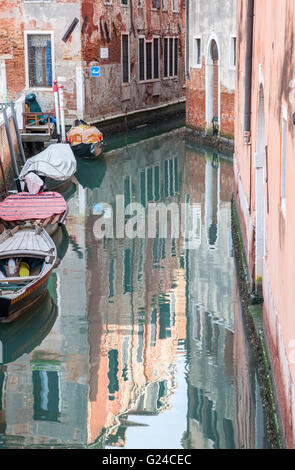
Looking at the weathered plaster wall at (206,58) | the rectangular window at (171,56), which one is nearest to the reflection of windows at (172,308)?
the weathered plaster wall at (206,58)

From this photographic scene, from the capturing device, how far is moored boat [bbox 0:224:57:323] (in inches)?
326

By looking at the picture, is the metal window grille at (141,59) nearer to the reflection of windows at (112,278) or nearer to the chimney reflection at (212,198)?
the chimney reflection at (212,198)

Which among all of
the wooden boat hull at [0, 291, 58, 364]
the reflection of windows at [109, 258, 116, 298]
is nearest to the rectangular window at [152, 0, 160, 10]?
the reflection of windows at [109, 258, 116, 298]

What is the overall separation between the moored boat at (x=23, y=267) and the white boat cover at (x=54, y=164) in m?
3.79

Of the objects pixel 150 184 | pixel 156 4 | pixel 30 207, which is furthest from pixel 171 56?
pixel 30 207

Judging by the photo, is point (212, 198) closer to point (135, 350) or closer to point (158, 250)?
point (158, 250)

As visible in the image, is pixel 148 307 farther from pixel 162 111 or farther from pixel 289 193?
pixel 162 111

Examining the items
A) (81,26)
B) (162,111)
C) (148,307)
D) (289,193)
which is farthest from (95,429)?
(162,111)

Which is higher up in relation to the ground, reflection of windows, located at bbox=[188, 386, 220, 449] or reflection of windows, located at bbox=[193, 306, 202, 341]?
reflection of windows, located at bbox=[193, 306, 202, 341]

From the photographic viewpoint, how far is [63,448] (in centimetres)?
→ 591

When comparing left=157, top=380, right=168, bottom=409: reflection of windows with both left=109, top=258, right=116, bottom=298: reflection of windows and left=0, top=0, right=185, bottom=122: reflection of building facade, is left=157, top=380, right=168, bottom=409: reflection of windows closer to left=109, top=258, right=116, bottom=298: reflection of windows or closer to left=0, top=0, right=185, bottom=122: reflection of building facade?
left=109, top=258, right=116, bottom=298: reflection of windows

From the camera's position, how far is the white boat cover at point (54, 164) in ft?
48.8

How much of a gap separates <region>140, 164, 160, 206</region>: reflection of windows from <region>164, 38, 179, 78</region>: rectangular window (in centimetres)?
1207

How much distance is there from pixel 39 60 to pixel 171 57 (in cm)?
922
